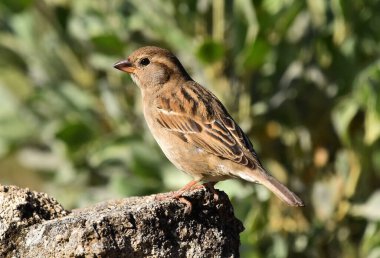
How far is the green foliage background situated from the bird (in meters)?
0.46

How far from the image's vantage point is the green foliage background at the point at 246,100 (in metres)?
6.66

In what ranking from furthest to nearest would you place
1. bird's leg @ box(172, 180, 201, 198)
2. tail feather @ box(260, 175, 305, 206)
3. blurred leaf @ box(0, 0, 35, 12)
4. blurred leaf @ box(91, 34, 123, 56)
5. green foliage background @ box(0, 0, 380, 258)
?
1. blurred leaf @ box(0, 0, 35, 12)
2. blurred leaf @ box(91, 34, 123, 56)
3. green foliage background @ box(0, 0, 380, 258)
4. tail feather @ box(260, 175, 305, 206)
5. bird's leg @ box(172, 180, 201, 198)

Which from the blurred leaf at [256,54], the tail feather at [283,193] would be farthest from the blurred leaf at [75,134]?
the tail feather at [283,193]

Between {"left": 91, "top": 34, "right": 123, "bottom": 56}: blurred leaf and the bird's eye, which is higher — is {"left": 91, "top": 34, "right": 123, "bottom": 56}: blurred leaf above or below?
above

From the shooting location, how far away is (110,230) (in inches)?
141

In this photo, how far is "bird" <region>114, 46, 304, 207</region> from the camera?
5156 millimetres

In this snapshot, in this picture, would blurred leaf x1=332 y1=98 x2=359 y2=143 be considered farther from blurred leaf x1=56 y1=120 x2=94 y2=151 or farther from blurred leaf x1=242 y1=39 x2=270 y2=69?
blurred leaf x1=56 y1=120 x2=94 y2=151

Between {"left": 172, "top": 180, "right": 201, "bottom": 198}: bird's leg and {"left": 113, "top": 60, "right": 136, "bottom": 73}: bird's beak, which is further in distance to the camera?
{"left": 113, "top": 60, "right": 136, "bottom": 73}: bird's beak

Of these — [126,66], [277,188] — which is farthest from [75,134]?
[277,188]

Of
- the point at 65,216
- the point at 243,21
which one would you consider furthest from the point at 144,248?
the point at 243,21

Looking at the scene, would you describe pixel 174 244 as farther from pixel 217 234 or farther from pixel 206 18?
pixel 206 18

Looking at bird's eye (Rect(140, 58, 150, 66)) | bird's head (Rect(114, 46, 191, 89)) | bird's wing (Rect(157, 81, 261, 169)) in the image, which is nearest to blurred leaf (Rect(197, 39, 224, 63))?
bird's head (Rect(114, 46, 191, 89))

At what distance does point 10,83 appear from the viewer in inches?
313

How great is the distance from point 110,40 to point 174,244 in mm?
3237
